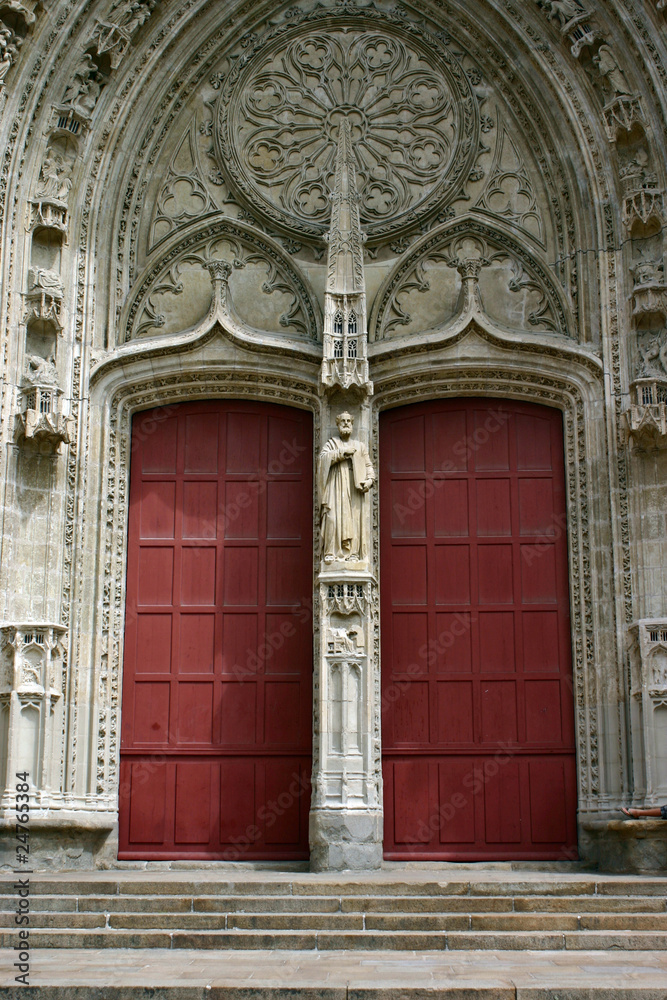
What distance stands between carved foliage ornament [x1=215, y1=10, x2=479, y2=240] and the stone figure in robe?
2.93 meters

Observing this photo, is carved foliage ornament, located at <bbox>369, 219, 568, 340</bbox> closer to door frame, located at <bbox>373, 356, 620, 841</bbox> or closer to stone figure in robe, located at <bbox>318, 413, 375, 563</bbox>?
door frame, located at <bbox>373, 356, 620, 841</bbox>

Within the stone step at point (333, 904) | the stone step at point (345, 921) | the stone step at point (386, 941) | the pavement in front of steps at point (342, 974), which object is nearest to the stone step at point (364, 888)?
the stone step at point (333, 904)

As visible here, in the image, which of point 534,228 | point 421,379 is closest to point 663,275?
point 534,228

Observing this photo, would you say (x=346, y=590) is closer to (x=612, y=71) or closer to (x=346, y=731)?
(x=346, y=731)

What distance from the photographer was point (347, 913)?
31.9 ft

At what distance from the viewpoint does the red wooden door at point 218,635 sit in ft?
43.1

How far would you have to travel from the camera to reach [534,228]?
14375 millimetres

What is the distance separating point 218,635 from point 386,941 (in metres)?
5.07

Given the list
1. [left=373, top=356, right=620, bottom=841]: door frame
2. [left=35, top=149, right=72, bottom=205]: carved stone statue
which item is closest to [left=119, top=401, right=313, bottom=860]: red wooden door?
[left=373, top=356, right=620, bottom=841]: door frame

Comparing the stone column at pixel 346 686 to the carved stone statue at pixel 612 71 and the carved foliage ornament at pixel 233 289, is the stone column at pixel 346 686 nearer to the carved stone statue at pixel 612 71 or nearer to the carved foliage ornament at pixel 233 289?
the carved foliage ornament at pixel 233 289

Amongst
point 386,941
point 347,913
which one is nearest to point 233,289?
point 347,913

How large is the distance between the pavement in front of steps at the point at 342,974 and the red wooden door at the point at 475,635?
402 cm

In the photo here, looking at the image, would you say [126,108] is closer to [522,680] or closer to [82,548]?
[82,548]

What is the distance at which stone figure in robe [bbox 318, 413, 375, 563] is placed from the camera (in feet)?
42.0
